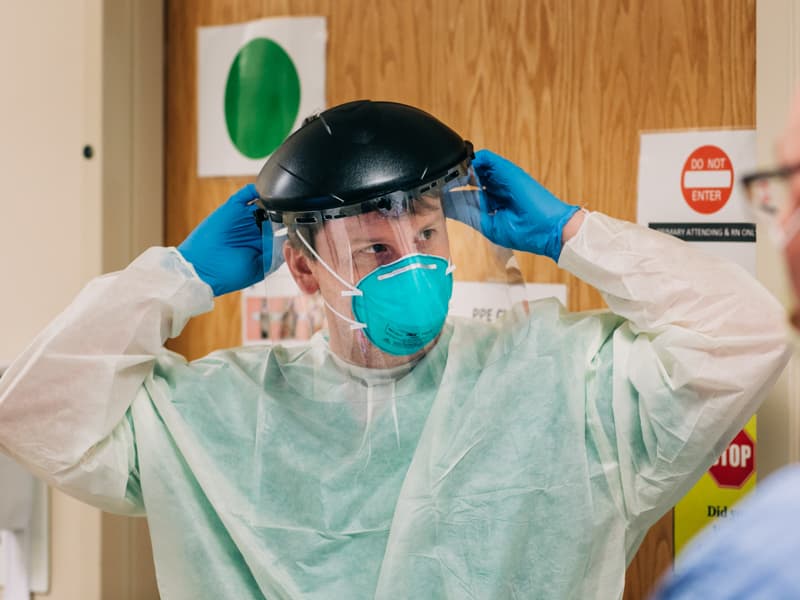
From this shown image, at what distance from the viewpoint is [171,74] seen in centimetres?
198

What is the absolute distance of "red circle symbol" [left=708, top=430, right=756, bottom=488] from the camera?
61.5 inches

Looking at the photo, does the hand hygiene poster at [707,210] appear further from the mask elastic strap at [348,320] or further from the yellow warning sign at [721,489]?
the mask elastic strap at [348,320]

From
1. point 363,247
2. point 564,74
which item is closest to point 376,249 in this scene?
point 363,247

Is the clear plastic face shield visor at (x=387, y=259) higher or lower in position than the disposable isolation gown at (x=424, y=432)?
higher

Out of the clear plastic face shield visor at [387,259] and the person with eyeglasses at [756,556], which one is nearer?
the person with eyeglasses at [756,556]

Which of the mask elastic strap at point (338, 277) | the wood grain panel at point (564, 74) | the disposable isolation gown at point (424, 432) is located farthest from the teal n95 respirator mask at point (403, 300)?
the wood grain panel at point (564, 74)

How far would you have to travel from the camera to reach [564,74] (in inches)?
66.0

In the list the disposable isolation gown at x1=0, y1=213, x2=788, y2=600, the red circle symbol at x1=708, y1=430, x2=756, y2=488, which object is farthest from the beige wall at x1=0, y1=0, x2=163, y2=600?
the red circle symbol at x1=708, y1=430, x2=756, y2=488

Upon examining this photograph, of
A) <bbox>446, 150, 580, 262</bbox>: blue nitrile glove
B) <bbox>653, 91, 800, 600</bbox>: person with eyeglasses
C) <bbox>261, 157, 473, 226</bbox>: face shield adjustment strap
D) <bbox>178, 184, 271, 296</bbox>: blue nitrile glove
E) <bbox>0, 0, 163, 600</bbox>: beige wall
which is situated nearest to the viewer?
<bbox>653, 91, 800, 600</bbox>: person with eyeglasses

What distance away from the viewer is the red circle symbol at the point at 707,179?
158cm

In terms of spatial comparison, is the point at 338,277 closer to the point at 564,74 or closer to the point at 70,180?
the point at 564,74

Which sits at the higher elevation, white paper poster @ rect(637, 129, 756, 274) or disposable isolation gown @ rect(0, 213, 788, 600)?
white paper poster @ rect(637, 129, 756, 274)

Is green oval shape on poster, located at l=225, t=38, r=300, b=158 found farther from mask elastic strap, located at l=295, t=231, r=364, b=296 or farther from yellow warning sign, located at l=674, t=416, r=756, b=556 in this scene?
yellow warning sign, located at l=674, t=416, r=756, b=556

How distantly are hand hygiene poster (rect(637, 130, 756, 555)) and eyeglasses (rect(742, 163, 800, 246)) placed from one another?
876mm
